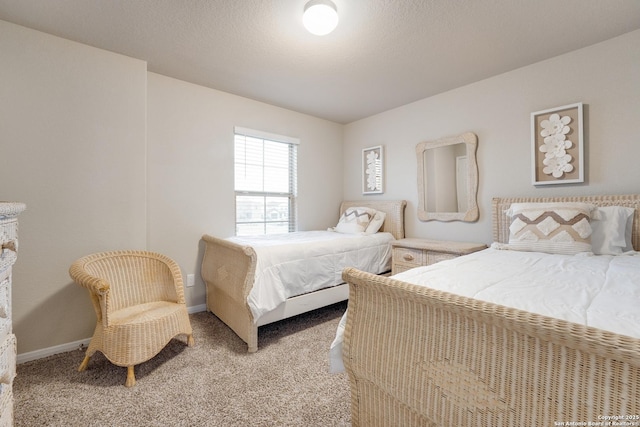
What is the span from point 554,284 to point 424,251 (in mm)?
1532

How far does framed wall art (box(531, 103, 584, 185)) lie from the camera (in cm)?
219

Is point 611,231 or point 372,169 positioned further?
point 372,169

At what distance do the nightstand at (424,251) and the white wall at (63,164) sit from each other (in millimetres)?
2500

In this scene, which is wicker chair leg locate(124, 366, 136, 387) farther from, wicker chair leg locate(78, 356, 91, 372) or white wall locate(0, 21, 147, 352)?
white wall locate(0, 21, 147, 352)

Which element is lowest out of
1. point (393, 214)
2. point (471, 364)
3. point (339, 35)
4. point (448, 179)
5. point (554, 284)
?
point (471, 364)

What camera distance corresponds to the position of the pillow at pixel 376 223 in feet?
10.9

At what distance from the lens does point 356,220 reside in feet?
11.3

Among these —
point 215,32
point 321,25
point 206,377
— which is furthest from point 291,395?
point 215,32

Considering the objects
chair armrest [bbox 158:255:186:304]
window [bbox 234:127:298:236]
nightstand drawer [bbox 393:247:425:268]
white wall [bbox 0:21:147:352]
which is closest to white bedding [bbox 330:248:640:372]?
nightstand drawer [bbox 393:247:425:268]

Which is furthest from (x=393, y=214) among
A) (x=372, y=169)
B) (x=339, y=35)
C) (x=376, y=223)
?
(x=339, y=35)

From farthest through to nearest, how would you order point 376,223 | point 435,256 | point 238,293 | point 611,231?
point 376,223 < point 435,256 < point 238,293 < point 611,231

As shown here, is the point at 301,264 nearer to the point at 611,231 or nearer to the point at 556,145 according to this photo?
the point at 611,231

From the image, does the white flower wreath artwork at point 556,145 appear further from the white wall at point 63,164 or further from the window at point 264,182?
the white wall at point 63,164

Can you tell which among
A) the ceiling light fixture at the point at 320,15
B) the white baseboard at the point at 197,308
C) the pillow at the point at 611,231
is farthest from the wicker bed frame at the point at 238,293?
the pillow at the point at 611,231
